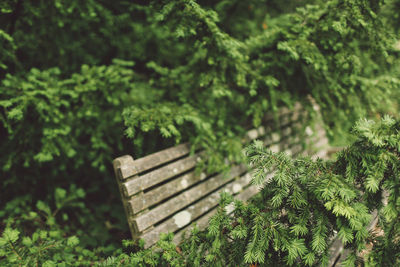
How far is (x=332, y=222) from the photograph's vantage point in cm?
156

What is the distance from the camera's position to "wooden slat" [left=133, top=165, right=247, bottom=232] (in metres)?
Result: 2.33

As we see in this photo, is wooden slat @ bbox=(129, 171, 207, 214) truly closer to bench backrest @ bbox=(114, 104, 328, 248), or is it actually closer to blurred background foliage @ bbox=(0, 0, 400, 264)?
bench backrest @ bbox=(114, 104, 328, 248)

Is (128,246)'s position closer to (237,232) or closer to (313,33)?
(237,232)

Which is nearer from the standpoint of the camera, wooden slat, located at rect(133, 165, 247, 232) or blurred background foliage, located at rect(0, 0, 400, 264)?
wooden slat, located at rect(133, 165, 247, 232)

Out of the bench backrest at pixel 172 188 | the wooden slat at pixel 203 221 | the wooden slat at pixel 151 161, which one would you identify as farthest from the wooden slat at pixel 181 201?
the wooden slat at pixel 151 161

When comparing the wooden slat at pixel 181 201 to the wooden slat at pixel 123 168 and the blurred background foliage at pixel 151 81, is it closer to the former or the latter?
the blurred background foliage at pixel 151 81

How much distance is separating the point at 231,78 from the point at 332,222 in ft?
6.60

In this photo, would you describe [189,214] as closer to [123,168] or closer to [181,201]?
[181,201]

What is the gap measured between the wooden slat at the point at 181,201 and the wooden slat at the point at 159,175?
0.78 feet

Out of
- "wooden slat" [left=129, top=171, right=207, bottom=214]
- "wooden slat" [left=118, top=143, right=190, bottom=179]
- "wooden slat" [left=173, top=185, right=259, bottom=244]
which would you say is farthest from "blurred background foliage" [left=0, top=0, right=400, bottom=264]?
"wooden slat" [left=173, top=185, right=259, bottom=244]

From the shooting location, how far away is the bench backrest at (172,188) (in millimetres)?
2316

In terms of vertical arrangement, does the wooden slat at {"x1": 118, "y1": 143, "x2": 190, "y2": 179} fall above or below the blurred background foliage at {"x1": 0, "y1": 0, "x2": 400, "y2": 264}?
below

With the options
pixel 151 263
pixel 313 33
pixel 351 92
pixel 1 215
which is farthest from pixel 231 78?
pixel 1 215

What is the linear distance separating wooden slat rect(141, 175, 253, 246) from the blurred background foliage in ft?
1.24
